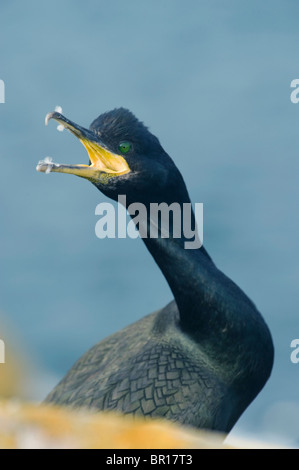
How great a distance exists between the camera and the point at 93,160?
5.13 meters

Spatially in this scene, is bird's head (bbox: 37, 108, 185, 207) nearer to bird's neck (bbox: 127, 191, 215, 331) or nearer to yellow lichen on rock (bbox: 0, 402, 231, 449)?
bird's neck (bbox: 127, 191, 215, 331)

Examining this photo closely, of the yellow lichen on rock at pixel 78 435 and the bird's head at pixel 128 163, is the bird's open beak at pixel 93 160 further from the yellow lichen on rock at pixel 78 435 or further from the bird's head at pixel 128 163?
the yellow lichen on rock at pixel 78 435

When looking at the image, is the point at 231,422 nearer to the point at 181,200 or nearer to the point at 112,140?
the point at 181,200

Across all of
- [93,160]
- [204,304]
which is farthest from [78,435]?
[93,160]

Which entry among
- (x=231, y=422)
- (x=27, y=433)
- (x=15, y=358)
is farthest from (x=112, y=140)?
(x=15, y=358)

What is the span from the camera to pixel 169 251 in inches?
202

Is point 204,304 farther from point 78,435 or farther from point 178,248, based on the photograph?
point 78,435

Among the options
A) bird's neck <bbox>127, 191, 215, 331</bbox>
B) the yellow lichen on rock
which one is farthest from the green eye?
the yellow lichen on rock

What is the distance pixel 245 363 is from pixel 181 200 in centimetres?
88

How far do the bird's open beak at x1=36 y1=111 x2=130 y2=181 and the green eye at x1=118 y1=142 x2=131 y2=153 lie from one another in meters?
0.04

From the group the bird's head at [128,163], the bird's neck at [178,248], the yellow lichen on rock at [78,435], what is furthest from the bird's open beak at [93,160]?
the yellow lichen on rock at [78,435]

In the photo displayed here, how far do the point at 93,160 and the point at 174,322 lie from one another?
924 mm

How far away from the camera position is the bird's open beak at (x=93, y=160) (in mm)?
5027

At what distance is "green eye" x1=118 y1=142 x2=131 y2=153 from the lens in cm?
504
